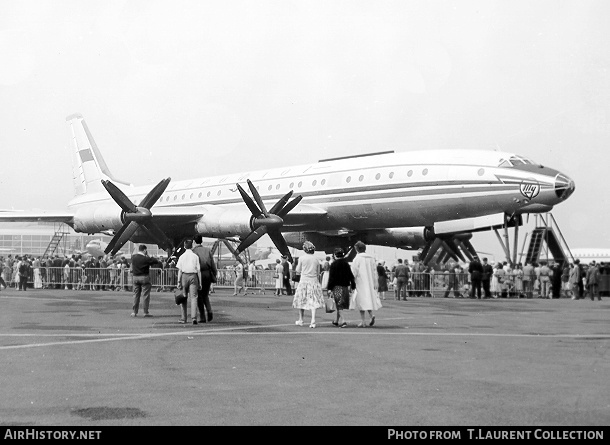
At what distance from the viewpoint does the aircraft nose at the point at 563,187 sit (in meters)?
21.7

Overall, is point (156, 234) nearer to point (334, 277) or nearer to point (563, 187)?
point (563, 187)

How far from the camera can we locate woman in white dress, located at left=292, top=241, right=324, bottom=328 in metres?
13.7

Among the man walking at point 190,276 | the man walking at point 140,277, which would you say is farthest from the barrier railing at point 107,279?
the man walking at point 190,276

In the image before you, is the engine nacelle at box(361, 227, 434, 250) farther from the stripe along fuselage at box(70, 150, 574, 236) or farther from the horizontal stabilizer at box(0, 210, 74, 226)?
the horizontal stabilizer at box(0, 210, 74, 226)

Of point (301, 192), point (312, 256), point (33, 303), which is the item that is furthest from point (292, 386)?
point (301, 192)

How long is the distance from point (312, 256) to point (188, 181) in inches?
760

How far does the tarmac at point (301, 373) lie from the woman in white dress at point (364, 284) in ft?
1.41

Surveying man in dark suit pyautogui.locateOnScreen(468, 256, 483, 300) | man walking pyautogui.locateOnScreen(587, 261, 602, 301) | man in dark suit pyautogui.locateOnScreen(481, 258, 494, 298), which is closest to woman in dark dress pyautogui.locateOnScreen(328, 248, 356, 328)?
man in dark suit pyautogui.locateOnScreen(468, 256, 483, 300)

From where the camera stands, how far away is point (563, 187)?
858 inches

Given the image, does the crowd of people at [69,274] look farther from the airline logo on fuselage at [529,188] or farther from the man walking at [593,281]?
the man walking at [593,281]

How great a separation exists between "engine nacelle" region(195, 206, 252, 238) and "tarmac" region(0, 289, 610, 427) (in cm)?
1034

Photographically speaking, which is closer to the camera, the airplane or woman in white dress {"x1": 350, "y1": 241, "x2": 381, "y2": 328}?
woman in white dress {"x1": 350, "y1": 241, "x2": 381, "y2": 328}
